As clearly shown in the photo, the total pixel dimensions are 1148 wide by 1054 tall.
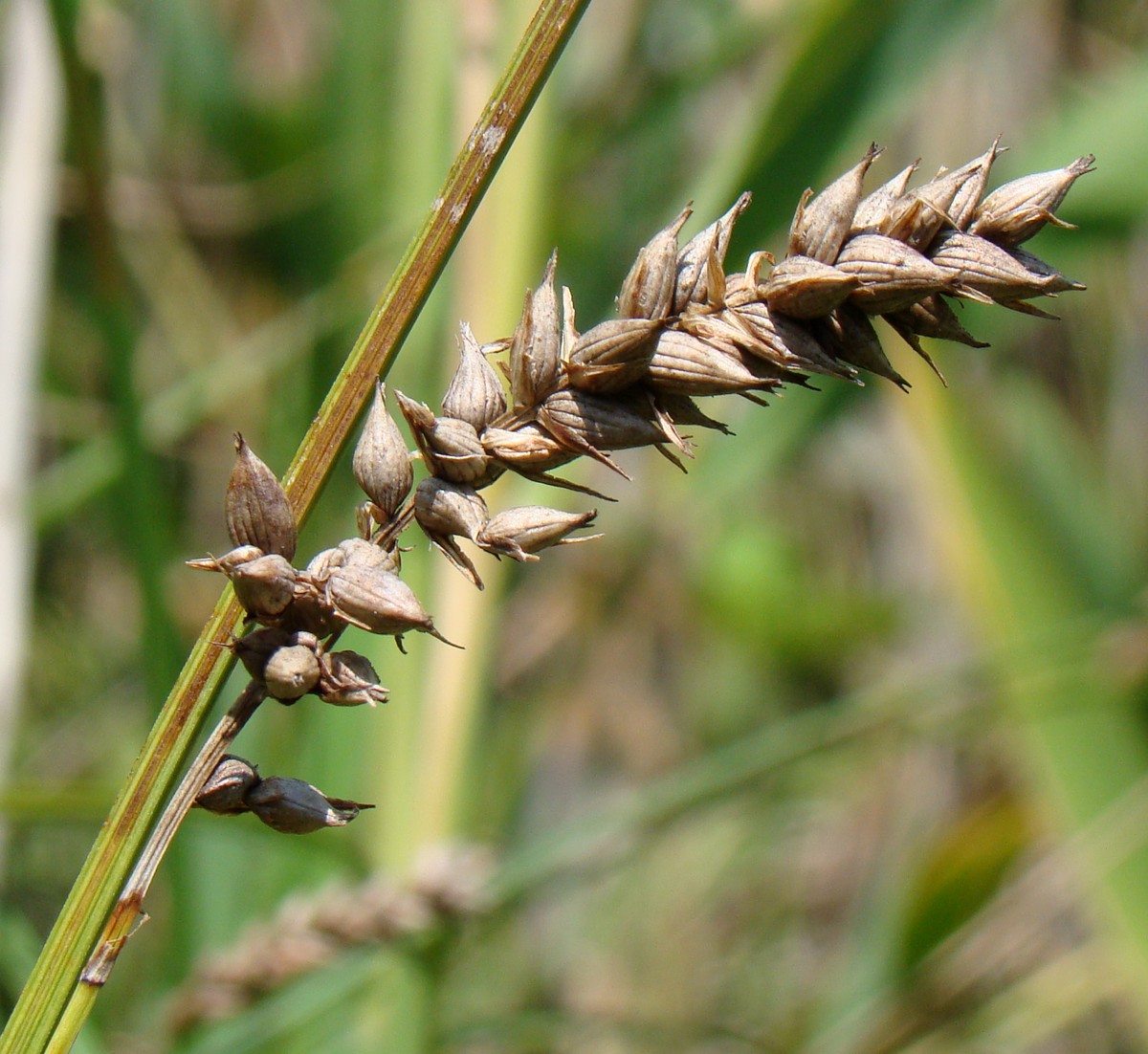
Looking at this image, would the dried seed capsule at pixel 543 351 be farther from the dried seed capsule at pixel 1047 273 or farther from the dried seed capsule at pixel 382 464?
the dried seed capsule at pixel 1047 273

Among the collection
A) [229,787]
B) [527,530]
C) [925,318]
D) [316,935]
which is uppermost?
[925,318]

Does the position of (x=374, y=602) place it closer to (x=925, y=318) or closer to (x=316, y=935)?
(x=925, y=318)

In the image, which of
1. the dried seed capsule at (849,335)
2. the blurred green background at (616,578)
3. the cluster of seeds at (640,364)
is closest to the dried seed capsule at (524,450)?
the cluster of seeds at (640,364)

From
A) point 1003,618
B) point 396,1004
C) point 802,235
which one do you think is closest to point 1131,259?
point 1003,618

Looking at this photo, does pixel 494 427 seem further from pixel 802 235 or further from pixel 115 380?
pixel 115 380

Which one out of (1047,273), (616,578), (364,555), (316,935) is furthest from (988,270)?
(616,578)

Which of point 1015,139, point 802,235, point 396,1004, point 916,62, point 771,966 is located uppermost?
point 1015,139
